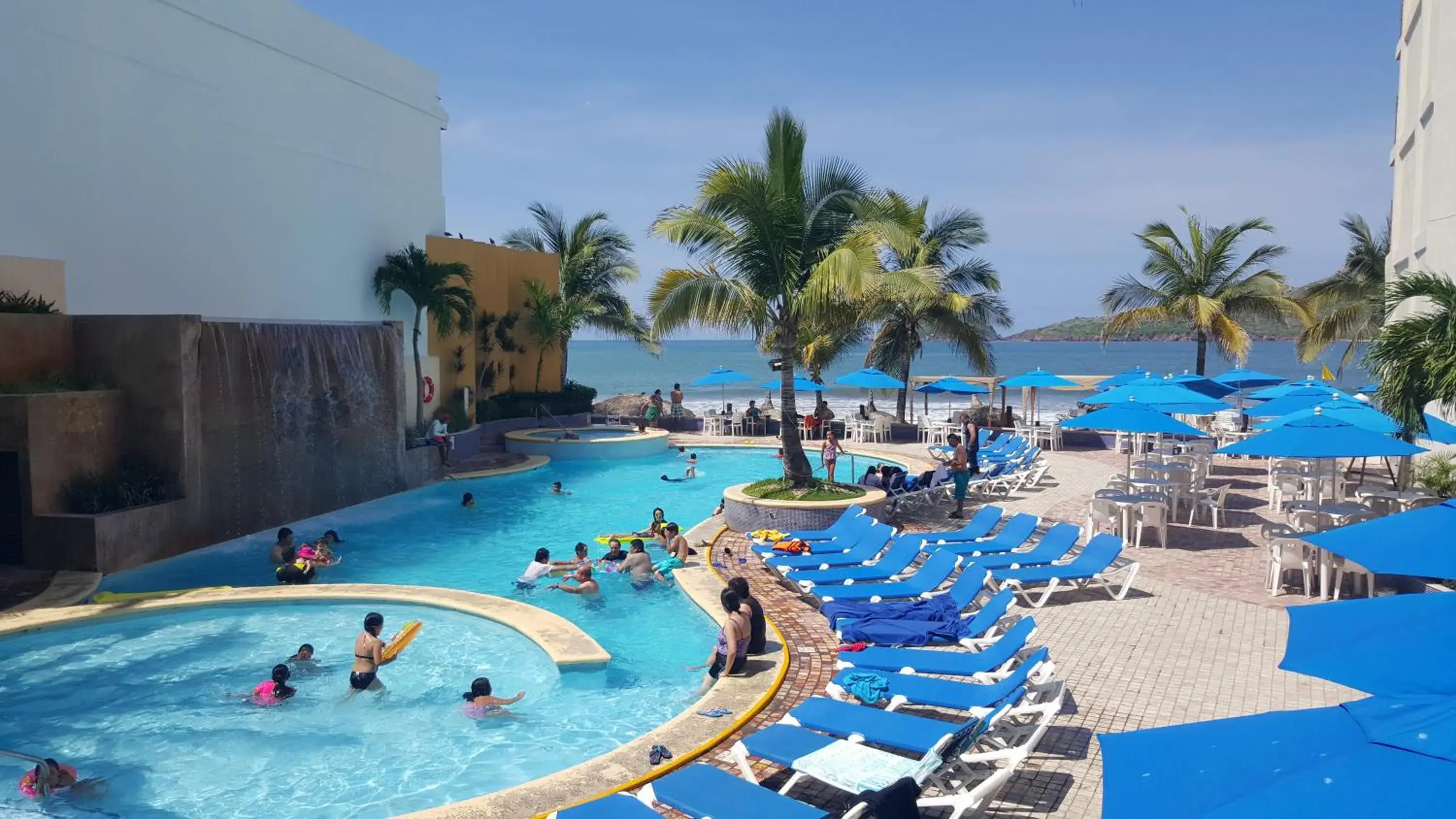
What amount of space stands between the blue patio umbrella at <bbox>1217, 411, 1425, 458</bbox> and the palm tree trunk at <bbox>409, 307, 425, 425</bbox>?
1820cm

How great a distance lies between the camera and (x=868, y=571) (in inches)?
408

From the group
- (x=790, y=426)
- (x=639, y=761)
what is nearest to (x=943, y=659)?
(x=639, y=761)

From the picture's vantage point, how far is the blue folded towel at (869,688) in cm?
654

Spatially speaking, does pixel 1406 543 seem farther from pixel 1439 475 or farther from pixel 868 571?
pixel 1439 475

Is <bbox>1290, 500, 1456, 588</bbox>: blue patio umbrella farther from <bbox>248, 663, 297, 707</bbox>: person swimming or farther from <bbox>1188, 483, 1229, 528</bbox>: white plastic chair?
<bbox>248, 663, 297, 707</bbox>: person swimming

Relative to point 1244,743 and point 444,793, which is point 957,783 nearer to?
point 1244,743

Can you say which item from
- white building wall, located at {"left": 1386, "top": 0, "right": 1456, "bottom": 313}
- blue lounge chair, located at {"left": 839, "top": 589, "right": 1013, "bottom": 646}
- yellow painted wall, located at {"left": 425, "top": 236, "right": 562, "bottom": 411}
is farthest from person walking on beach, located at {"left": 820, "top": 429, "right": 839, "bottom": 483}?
yellow painted wall, located at {"left": 425, "top": 236, "right": 562, "bottom": 411}

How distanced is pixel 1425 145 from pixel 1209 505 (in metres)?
8.63

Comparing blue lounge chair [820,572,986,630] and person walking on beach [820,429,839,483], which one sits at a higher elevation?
person walking on beach [820,429,839,483]

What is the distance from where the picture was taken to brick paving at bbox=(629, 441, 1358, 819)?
595cm

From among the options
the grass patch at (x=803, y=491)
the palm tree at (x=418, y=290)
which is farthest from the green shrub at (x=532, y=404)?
the grass patch at (x=803, y=491)

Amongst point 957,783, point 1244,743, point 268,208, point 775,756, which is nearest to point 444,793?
point 775,756

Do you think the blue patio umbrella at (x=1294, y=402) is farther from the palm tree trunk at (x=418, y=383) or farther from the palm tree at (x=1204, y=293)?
the palm tree trunk at (x=418, y=383)

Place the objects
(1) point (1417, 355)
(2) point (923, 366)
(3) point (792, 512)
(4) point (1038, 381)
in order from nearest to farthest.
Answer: (1) point (1417, 355)
(3) point (792, 512)
(4) point (1038, 381)
(2) point (923, 366)
